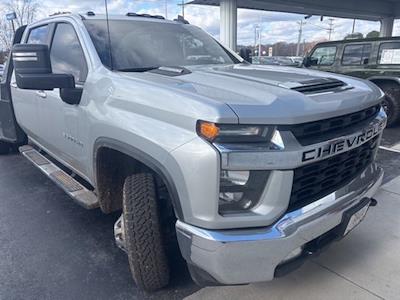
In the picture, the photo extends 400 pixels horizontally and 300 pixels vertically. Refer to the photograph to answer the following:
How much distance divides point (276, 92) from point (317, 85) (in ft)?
1.32

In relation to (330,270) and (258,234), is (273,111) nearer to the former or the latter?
(258,234)

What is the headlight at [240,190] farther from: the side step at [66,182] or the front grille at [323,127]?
the side step at [66,182]

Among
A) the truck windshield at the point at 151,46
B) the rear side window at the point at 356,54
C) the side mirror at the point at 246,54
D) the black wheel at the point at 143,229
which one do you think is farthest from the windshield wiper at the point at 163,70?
the rear side window at the point at 356,54

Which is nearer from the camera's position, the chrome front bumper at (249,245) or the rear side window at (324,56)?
the chrome front bumper at (249,245)

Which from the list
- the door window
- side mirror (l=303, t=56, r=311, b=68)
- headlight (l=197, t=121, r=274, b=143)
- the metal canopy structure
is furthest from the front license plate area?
the metal canopy structure

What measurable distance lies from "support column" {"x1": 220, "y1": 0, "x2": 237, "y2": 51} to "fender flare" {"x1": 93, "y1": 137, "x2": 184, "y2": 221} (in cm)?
1553

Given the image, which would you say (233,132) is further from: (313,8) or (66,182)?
(313,8)

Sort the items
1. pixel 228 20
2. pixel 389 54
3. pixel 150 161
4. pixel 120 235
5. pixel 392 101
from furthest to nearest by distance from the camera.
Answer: pixel 228 20 < pixel 389 54 < pixel 392 101 < pixel 120 235 < pixel 150 161

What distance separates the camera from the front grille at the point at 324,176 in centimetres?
184

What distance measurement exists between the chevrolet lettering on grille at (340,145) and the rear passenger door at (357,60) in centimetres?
624

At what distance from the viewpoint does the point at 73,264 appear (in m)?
2.81

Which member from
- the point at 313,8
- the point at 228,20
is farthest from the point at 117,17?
the point at 313,8

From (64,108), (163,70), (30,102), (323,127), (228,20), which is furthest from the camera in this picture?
(228,20)

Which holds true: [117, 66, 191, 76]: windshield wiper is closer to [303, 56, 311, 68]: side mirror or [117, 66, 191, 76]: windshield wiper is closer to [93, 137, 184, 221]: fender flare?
[93, 137, 184, 221]: fender flare
